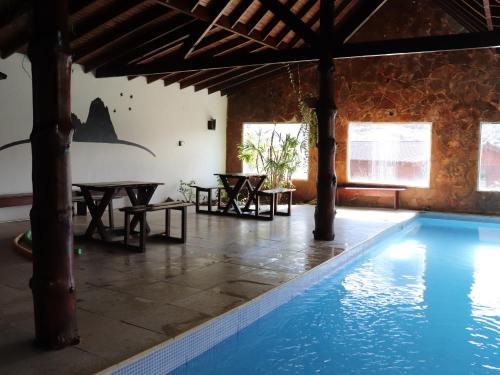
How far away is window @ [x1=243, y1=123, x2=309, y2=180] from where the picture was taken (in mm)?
11336

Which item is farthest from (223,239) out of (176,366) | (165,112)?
(165,112)

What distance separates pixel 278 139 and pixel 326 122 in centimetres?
556

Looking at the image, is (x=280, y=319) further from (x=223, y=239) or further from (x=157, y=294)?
(x=223, y=239)

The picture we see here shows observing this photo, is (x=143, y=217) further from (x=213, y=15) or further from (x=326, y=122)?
(x=213, y=15)

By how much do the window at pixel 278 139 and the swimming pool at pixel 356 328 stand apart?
5493 mm

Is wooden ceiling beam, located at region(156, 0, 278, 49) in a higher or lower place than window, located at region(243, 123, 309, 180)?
higher

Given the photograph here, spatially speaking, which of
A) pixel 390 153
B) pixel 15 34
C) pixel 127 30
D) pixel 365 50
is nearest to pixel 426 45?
pixel 365 50

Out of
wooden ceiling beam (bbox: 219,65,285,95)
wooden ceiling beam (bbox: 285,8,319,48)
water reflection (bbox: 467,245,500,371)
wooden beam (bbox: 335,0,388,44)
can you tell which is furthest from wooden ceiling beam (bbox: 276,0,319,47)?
water reflection (bbox: 467,245,500,371)

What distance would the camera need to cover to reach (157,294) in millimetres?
3799

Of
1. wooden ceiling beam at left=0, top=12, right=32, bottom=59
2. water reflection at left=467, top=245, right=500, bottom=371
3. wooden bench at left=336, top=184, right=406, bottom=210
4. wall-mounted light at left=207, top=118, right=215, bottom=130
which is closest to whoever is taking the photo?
water reflection at left=467, top=245, right=500, bottom=371

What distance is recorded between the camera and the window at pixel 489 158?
395 inches

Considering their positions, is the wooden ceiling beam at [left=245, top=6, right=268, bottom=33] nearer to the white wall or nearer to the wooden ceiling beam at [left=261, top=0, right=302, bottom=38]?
the wooden ceiling beam at [left=261, top=0, right=302, bottom=38]

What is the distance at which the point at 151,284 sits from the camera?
408 cm

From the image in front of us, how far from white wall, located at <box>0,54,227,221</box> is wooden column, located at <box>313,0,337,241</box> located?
14.6ft
